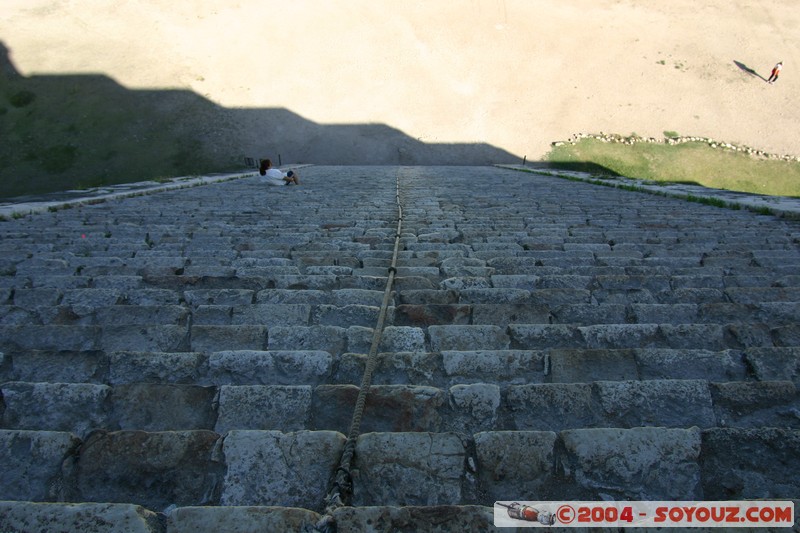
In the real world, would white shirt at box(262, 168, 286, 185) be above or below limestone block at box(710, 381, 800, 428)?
above

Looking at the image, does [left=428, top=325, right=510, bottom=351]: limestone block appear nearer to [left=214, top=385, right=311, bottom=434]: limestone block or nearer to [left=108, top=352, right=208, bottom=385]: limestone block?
[left=214, top=385, right=311, bottom=434]: limestone block

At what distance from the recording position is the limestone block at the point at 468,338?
2568mm

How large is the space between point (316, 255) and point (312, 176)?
8.92m

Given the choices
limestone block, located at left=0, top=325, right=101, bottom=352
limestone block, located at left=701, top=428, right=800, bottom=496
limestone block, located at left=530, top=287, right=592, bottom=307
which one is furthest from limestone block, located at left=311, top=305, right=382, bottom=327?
limestone block, located at left=701, top=428, right=800, bottom=496

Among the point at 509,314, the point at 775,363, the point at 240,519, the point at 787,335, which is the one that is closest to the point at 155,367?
the point at 240,519

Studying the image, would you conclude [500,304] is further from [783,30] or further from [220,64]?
[783,30]

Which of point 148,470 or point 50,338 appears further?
point 50,338

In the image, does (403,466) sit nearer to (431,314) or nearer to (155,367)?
(431,314)

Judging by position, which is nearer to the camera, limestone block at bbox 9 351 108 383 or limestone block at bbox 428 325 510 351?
limestone block at bbox 9 351 108 383

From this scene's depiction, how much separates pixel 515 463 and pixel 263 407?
1.15 metres

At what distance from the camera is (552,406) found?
200 cm

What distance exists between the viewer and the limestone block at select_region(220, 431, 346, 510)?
5.15ft

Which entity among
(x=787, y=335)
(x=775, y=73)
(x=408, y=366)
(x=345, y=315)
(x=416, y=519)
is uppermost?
(x=775, y=73)

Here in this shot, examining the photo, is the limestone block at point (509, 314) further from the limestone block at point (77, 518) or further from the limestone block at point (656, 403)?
the limestone block at point (77, 518)
